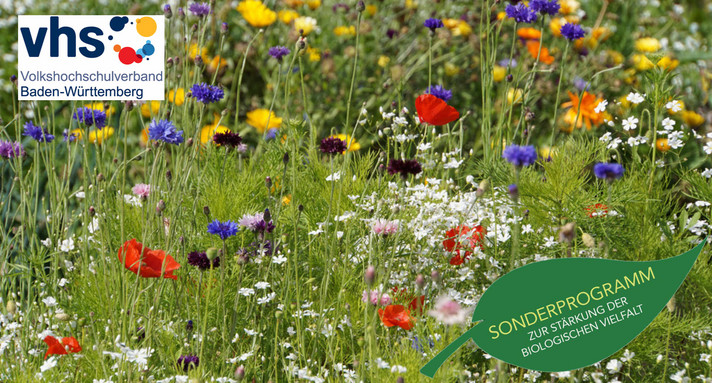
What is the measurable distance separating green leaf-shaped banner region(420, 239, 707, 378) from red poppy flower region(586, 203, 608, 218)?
1.46 ft

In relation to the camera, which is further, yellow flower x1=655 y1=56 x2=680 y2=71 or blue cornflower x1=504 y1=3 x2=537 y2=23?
blue cornflower x1=504 y1=3 x2=537 y2=23

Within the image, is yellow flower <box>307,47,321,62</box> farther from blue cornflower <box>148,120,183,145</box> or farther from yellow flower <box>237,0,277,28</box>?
blue cornflower <box>148,120,183,145</box>

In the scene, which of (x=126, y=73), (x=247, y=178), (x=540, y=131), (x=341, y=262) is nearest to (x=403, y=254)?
(x=341, y=262)

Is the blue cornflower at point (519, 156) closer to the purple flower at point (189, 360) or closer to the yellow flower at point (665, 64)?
the purple flower at point (189, 360)

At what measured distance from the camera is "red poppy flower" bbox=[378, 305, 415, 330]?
1.45 metres

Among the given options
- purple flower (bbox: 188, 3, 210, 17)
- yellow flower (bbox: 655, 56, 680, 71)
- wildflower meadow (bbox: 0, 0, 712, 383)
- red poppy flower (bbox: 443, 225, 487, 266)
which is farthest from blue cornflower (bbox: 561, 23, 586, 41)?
purple flower (bbox: 188, 3, 210, 17)

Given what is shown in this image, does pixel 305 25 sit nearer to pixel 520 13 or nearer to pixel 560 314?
pixel 520 13

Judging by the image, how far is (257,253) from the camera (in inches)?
70.3

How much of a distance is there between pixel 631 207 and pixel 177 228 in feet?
3.75

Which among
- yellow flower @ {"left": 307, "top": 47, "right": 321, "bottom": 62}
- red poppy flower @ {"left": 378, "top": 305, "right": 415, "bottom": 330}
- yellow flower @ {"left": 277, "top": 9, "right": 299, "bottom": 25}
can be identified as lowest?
yellow flower @ {"left": 307, "top": 47, "right": 321, "bottom": 62}

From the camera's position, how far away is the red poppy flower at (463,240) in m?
1.70

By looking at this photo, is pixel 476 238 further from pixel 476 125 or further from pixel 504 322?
pixel 476 125

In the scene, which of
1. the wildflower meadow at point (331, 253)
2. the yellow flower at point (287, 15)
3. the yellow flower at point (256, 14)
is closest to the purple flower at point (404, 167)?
the wildflower meadow at point (331, 253)

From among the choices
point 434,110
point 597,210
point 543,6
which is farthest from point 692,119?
point 434,110
